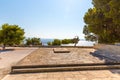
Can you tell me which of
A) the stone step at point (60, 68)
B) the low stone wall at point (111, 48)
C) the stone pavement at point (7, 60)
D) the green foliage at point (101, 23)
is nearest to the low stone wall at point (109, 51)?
the low stone wall at point (111, 48)

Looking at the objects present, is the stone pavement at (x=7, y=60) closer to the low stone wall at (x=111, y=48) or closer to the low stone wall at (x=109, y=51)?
the low stone wall at (x=109, y=51)

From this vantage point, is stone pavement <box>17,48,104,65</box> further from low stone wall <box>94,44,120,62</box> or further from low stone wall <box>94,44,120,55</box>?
low stone wall <box>94,44,120,55</box>

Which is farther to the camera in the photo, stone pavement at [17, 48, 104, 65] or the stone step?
stone pavement at [17, 48, 104, 65]

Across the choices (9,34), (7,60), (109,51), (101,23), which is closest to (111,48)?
(109,51)

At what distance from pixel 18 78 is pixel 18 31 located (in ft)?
43.7

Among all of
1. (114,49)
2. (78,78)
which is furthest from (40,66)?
(114,49)

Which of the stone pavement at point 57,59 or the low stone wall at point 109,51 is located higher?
the low stone wall at point 109,51

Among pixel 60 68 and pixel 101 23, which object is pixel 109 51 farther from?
pixel 60 68

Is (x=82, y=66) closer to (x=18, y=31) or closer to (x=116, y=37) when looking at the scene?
(x=116, y=37)

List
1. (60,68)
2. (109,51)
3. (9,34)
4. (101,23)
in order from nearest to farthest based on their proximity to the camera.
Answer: (60,68) < (109,51) < (101,23) < (9,34)

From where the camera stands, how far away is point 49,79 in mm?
5758

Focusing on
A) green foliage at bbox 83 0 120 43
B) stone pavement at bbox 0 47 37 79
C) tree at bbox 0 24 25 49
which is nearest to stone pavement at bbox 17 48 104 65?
stone pavement at bbox 0 47 37 79

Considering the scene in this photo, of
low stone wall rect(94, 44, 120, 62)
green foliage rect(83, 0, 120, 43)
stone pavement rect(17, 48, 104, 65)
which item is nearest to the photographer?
stone pavement rect(17, 48, 104, 65)

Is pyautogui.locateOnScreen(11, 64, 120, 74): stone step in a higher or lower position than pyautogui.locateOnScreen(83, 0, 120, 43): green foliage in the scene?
lower
